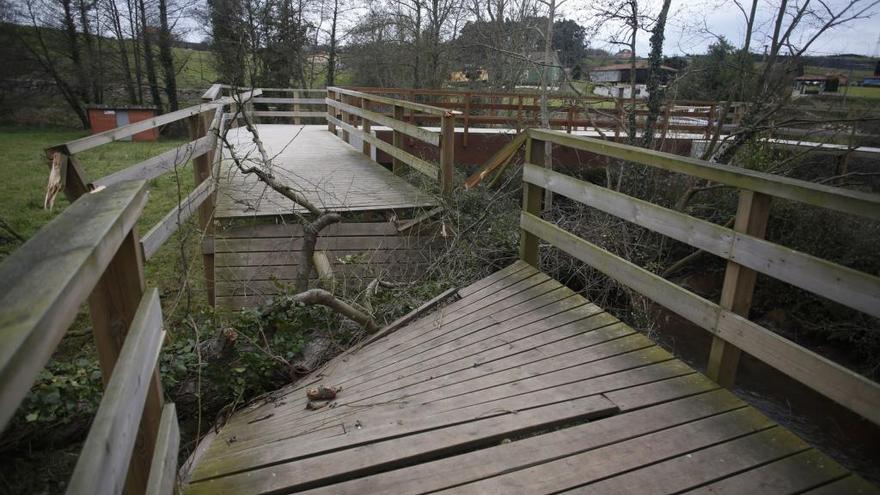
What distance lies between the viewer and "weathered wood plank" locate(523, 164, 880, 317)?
2.17m

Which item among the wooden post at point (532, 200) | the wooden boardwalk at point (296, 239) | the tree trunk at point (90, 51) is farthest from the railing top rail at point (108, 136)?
the tree trunk at point (90, 51)

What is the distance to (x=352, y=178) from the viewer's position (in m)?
7.86

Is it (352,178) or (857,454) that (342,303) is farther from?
(857,454)

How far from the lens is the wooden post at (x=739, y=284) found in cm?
261

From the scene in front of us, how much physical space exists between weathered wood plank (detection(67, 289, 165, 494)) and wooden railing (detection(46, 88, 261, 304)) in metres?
0.39

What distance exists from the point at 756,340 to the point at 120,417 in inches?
95.9

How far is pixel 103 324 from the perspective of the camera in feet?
5.76

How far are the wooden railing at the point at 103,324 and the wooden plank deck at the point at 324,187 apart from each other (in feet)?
13.1

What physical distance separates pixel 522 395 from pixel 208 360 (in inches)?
82.2

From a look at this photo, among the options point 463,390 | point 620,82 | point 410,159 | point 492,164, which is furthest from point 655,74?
point 620,82

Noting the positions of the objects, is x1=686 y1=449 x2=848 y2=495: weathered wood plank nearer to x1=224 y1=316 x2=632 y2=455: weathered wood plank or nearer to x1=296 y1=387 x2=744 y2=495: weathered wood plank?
x1=296 y1=387 x2=744 y2=495: weathered wood plank

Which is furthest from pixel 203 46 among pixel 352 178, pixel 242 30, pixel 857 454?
pixel 857 454

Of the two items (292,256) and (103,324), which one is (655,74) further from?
(103,324)

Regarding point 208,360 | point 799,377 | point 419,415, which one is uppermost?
point 799,377
